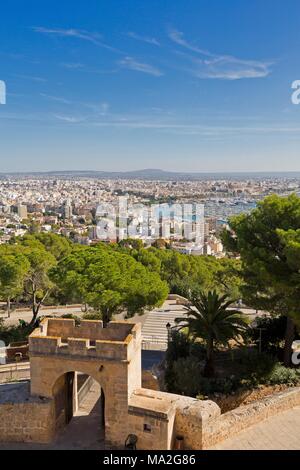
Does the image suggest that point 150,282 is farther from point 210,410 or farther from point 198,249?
point 198,249

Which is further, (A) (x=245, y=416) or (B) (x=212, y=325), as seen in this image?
(B) (x=212, y=325)

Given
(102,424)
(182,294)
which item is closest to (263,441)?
(102,424)

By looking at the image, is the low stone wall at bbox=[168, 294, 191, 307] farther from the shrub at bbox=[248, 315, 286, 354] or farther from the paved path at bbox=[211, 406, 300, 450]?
the paved path at bbox=[211, 406, 300, 450]

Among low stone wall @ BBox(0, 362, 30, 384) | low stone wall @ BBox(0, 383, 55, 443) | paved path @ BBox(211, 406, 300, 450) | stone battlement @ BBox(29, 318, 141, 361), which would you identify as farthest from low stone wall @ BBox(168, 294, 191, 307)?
low stone wall @ BBox(0, 383, 55, 443)

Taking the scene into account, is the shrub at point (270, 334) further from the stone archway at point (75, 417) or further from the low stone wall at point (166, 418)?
the stone archway at point (75, 417)

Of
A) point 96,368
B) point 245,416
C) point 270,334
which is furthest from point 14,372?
point 270,334

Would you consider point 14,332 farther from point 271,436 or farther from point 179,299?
point 271,436

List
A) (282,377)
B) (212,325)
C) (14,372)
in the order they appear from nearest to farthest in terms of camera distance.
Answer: (282,377) → (212,325) → (14,372)
